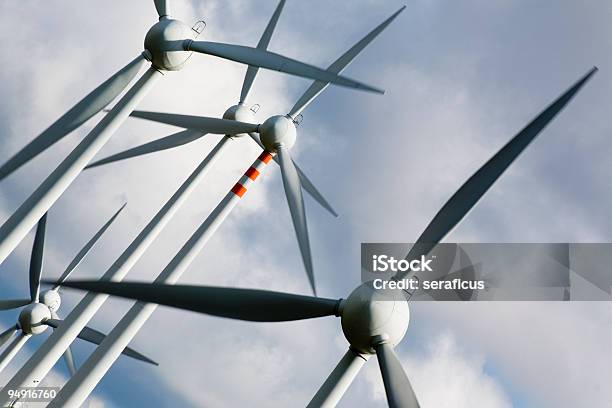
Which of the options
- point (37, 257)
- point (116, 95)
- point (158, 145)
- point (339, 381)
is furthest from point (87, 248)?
point (339, 381)

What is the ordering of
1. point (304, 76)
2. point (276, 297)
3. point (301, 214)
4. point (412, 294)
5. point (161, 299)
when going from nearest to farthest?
point (161, 299) < point (276, 297) < point (412, 294) < point (304, 76) < point (301, 214)

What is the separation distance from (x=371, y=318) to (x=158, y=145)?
55.3 ft

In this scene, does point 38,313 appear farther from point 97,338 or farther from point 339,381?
point 339,381

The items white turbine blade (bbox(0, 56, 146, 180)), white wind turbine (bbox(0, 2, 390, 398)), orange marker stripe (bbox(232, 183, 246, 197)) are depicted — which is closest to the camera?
white turbine blade (bbox(0, 56, 146, 180))

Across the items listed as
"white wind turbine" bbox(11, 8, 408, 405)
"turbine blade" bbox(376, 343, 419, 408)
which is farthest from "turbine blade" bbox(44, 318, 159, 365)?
"turbine blade" bbox(376, 343, 419, 408)

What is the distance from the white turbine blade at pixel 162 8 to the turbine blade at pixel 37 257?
12752 mm

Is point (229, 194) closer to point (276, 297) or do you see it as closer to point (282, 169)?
point (282, 169)

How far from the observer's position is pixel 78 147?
18.6 metres

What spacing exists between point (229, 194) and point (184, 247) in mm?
2943

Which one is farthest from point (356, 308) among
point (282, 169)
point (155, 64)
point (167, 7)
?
point (167, 7)

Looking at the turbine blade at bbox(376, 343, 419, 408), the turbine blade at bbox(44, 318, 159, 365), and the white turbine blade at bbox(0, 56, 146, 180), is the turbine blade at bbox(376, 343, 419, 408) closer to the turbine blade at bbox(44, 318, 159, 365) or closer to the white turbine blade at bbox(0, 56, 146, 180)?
the white turbine blade at bbox(0, 56, 146, 180)

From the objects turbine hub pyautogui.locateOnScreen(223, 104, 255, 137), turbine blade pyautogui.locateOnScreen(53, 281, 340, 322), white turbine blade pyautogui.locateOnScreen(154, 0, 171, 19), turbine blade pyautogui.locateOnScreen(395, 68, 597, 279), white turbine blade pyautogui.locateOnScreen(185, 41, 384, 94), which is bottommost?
turbine blade pyautogui.locateOnScreen(53, 281, 340, 322)

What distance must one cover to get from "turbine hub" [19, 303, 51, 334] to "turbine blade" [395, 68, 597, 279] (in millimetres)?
28312

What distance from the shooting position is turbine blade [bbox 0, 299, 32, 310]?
34.9 metres
